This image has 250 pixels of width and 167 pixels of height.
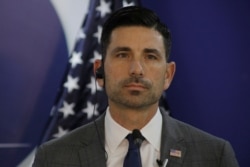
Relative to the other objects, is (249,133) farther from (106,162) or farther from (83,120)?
(106,162)

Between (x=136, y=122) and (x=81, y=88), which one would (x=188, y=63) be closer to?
(x=81, y=88)

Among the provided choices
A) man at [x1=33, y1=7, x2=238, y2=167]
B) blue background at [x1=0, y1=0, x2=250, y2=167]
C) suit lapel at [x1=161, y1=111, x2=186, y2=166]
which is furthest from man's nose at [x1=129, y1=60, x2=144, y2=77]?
blue background at [x1=0, y1=0, x2=250, y2=167]

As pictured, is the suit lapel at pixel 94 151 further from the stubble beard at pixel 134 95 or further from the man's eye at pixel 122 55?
the man's eye at pixel 122 55

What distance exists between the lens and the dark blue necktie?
57.3 inches

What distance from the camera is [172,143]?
1.55 metres

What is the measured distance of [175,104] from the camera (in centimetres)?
243

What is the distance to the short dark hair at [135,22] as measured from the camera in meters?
1.58

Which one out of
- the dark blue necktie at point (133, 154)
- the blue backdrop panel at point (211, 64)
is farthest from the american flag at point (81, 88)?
the dark blue necktie at point (133, 154)

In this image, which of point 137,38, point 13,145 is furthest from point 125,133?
point 13,145

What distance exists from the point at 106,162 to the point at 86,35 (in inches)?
39.7

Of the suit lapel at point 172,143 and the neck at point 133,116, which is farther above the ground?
the neck at point 133,116

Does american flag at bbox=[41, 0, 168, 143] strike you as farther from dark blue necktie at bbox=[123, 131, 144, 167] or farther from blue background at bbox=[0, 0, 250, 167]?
dark blue necktie at bbox=[123, 131, 144, 167]

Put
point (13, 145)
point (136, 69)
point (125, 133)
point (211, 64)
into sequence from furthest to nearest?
point (211, 64) → point (13, 145) → point (125, 133) → point (136, 69)

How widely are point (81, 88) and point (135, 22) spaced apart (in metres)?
0.84
